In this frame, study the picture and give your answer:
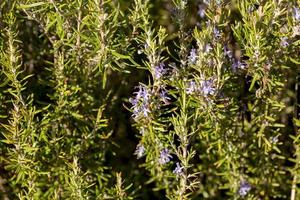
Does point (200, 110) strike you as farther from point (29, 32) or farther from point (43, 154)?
point (29, 32)

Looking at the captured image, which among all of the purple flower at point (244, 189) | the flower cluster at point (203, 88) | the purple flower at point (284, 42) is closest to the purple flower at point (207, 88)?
the flower cluster at point (203, 88)

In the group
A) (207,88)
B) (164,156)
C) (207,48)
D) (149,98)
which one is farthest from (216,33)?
(164,156)

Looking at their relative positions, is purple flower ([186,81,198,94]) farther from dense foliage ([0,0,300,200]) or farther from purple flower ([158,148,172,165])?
purple flower ([158,148,172,165])

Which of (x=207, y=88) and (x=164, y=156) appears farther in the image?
(x=164, y=156)

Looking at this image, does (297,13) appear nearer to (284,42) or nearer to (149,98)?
(284,42)

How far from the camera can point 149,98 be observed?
5.47 ft

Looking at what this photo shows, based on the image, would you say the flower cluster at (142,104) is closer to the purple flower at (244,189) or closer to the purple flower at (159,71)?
the purple flower at (159,71)

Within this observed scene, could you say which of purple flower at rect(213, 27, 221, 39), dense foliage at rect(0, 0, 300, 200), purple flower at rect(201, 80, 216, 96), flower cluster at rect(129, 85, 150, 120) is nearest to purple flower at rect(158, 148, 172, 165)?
dense foliage at rect(0, 0, 300, 200)

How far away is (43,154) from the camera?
184cm

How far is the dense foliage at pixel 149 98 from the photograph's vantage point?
5.39 feet

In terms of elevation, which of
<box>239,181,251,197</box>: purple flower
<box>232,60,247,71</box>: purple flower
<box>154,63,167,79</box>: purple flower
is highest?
<box>232,60,247,71</box>: purple flower

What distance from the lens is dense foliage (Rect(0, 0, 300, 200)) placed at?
1.64 m

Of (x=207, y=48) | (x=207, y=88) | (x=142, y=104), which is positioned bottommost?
(x=142, y=104)

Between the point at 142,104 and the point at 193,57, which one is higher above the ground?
the point at 193,57
